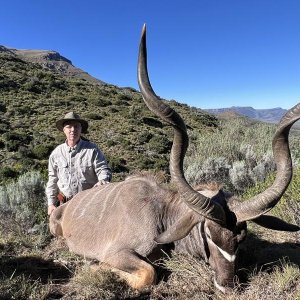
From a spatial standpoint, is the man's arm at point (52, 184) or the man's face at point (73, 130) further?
the man's arm at point (52, 184)

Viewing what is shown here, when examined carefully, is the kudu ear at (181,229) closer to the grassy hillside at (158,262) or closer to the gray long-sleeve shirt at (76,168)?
the grassy hillside at (158,262)

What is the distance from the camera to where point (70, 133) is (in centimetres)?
742

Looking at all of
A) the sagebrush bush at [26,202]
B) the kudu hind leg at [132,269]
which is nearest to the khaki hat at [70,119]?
the sagebrush bush at [26,202]

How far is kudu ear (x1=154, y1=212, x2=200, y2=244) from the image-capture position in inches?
183

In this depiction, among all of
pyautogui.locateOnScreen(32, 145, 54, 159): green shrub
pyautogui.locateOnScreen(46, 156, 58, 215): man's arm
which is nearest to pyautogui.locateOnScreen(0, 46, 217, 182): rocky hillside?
pyautogui.locateOnScreen(32, 145, 54, 159): green shrub

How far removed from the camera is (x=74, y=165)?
745 cm

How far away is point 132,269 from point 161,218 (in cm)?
80

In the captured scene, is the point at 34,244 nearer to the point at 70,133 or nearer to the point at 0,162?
the point at 70,133

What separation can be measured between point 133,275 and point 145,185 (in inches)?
57.5

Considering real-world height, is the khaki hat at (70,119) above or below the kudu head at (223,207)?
above

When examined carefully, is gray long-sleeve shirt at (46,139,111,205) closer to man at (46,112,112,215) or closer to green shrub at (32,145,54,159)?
man at (46,112,112,215)

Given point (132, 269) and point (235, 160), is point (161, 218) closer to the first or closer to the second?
point (132, 269)

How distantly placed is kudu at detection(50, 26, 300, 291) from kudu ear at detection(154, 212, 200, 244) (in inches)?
0.4

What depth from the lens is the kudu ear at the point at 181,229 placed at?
4648 millimetres
